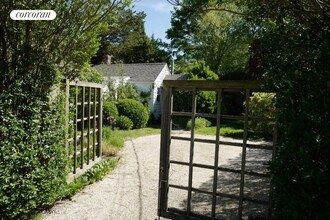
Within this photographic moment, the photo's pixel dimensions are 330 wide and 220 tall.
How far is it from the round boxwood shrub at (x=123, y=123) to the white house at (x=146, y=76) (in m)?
4.15

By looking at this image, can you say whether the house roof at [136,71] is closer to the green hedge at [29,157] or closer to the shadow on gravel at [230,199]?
the shadow on gravel at [230,199]

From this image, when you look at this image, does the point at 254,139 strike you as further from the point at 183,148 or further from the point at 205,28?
the point at 205,28

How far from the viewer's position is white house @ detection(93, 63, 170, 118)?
18.2m

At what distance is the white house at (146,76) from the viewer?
18156 mm

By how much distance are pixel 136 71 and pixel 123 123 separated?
25.3 ft

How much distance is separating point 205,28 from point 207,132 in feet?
45.2

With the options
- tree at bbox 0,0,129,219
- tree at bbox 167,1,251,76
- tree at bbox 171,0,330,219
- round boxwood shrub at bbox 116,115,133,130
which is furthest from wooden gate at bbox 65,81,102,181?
tree at bbox 167,1,251,76

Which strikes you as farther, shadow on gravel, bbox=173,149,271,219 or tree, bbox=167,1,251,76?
tree, bbox=167,1,251,76

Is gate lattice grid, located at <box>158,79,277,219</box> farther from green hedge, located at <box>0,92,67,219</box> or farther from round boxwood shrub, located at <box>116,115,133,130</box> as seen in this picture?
round boxwood shrub, located at <box>116,115,133,130</box>

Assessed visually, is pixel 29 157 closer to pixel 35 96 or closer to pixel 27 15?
pixel 35 96

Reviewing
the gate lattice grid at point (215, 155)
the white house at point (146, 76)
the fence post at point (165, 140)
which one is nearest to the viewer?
the gate lattice grid at point (215, 155)

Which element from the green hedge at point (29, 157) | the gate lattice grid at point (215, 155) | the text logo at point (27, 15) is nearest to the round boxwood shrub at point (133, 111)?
the gate lattice grid at point (215, 155)

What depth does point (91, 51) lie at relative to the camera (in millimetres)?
4715

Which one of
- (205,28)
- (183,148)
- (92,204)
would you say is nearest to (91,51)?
(92,204)
